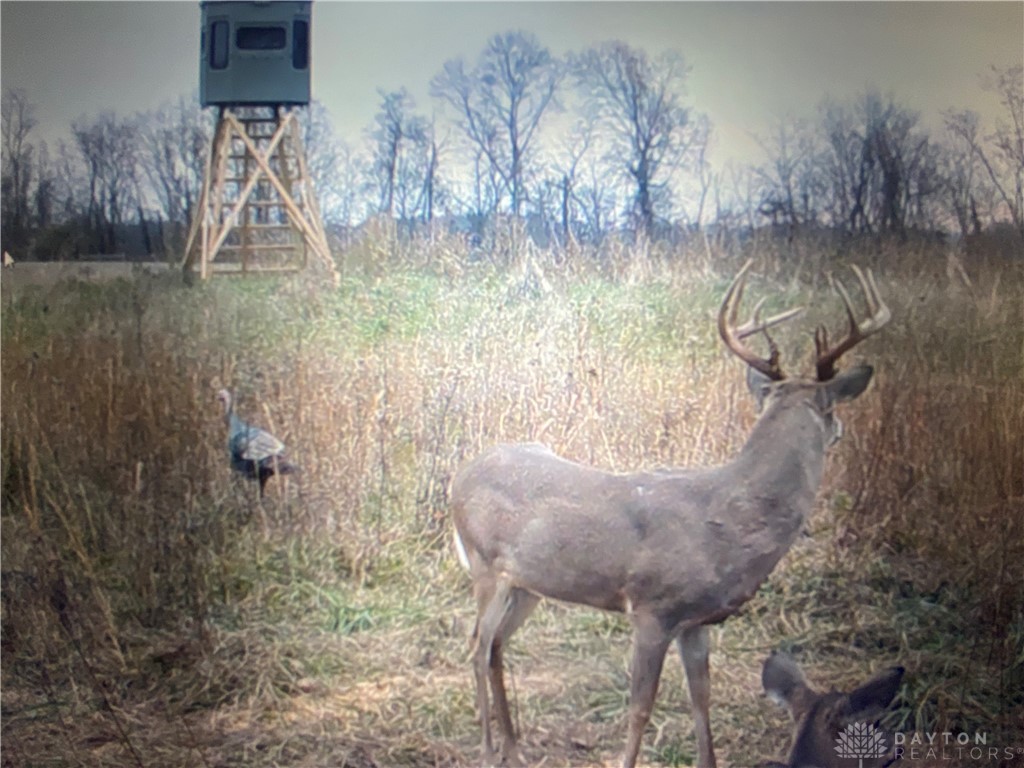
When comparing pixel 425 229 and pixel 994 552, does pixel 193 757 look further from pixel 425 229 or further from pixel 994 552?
pixel 994 552

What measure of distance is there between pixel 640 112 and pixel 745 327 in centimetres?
85

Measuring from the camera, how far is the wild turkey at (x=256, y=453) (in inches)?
164

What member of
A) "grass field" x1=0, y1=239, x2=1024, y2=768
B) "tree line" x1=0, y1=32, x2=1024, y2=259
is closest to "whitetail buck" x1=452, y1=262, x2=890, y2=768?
"grass field" x1=0, y1=239, x2=1024, y2=768

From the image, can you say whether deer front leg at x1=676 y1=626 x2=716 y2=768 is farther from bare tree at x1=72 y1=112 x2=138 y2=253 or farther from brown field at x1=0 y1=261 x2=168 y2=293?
bare tree at x1=72 y1=112 x2=138 y2=253

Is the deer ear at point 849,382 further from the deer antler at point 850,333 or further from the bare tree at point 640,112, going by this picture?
the bare tree at point 640,112

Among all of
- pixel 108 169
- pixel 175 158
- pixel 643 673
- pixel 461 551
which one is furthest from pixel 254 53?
pixel 643 673

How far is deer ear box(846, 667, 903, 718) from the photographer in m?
3.83

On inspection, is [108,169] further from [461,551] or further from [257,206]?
A: [461,551]

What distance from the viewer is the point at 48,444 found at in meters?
4.34

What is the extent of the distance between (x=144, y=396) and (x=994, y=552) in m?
3.01

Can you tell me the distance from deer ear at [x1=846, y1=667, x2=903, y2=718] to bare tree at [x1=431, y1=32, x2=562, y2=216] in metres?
1.96

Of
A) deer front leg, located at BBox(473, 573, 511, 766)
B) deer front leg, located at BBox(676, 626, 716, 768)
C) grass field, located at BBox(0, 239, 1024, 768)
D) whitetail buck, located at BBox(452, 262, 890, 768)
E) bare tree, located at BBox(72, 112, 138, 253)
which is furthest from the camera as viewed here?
bare tree, located at BBox(72, 112, 138, 253)

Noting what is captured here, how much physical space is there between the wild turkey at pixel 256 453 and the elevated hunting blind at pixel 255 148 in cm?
57

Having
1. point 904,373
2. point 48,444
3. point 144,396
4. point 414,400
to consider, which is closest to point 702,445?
point 904,373
